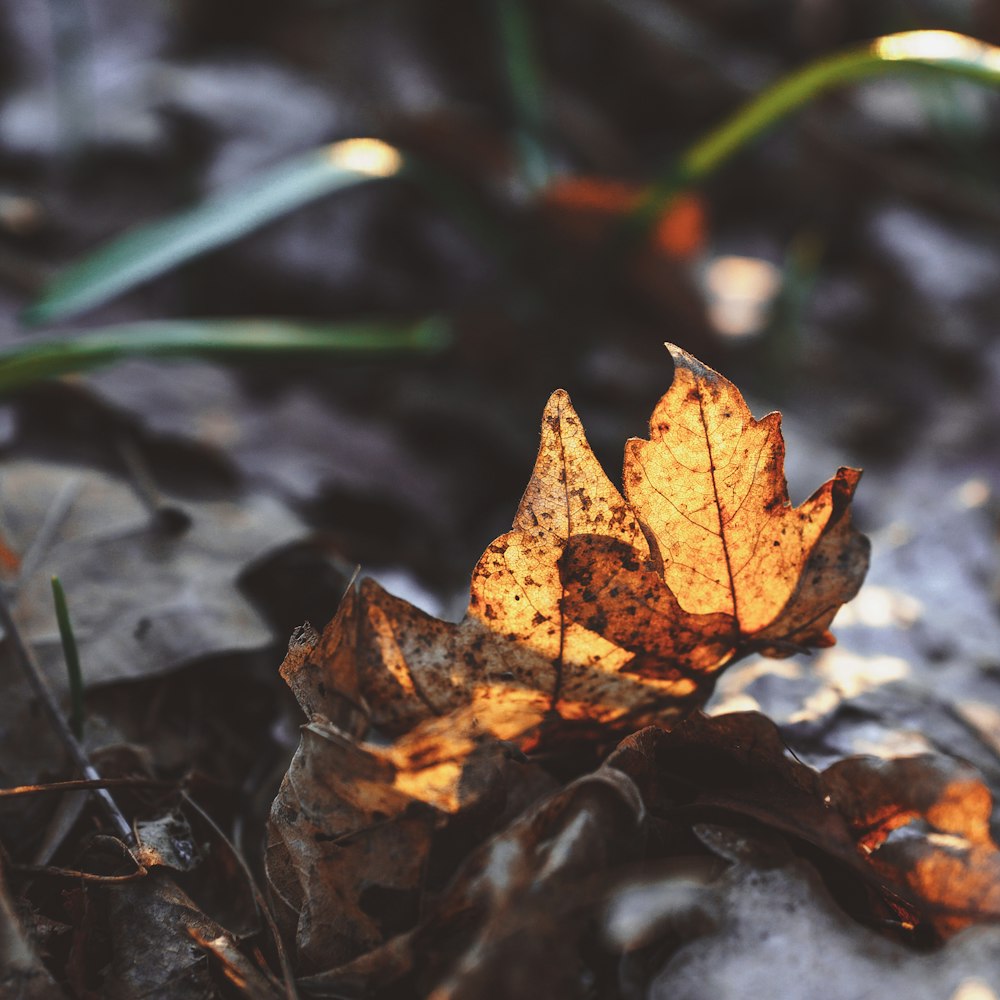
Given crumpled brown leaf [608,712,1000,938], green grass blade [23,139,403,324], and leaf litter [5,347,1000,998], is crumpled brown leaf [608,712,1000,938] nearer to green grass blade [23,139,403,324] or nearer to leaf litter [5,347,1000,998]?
leaf litter [5,347,1000,998]

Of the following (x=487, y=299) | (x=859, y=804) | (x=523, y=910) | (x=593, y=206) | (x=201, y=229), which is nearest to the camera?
(x=523, y=910)

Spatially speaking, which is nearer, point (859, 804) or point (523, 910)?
point (523, 910)

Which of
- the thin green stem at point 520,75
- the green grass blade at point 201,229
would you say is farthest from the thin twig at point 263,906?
the thin green stem at point 520,75

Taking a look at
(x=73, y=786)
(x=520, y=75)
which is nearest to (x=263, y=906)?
(x=73, y=786)

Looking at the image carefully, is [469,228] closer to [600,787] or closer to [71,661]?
[71,661]

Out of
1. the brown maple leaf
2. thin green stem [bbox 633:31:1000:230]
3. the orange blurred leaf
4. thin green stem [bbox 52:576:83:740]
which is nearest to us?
the brown maple leaf

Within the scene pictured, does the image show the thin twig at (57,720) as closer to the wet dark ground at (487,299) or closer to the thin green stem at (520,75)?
the wet dark ground at (487,299)

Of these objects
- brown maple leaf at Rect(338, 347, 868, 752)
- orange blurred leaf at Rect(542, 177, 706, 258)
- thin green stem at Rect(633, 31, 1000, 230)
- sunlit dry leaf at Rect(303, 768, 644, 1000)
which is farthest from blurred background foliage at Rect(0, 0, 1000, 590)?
sunlit dry leaf at Rect(303, 768, 644, 1000)
